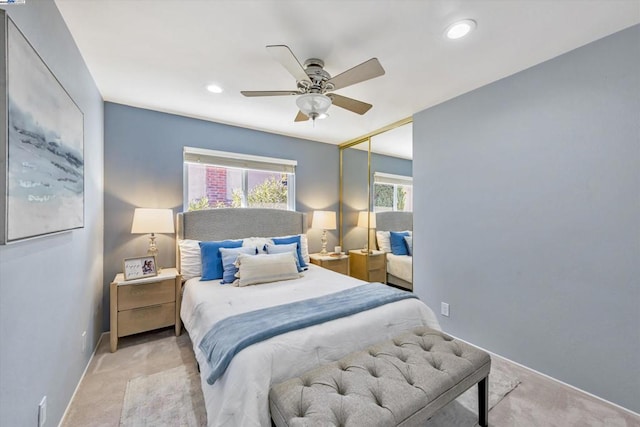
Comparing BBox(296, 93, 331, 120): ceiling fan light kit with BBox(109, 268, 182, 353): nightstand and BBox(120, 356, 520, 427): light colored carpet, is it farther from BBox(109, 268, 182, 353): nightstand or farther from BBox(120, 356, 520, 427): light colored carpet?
BBox(120, 356, 520, 427): light colored carpet

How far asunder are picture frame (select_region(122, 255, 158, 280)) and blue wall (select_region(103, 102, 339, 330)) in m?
0.36

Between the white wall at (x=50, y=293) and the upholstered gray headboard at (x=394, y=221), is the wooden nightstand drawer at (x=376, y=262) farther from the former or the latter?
the white wall at (x=50, y=293)

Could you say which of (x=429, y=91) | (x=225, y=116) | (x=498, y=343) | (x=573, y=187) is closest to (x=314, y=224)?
(x=225, y=116)

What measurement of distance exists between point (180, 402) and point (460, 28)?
122 inches

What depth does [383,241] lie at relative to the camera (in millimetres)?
3562

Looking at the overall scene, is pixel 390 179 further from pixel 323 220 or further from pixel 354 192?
pixel 323 220

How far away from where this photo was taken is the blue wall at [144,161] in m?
2.78

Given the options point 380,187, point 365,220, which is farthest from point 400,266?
point 380,187

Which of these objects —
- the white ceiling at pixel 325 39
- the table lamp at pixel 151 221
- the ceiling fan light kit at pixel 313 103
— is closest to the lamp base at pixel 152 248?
the table lamp at pixel 151 221

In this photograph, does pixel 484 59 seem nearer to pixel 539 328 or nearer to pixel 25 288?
pixel 539 328

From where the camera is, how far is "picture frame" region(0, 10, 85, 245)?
3.14 ft

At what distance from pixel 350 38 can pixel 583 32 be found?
1.55 m

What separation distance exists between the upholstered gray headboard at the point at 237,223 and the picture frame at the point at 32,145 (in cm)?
135

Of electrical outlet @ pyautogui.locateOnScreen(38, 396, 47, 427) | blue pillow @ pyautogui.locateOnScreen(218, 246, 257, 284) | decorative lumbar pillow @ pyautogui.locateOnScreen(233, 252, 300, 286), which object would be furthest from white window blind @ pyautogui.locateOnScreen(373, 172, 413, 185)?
electrical outlet @ pyautogui.locateOnScreen(38, 396, 47, 427)
